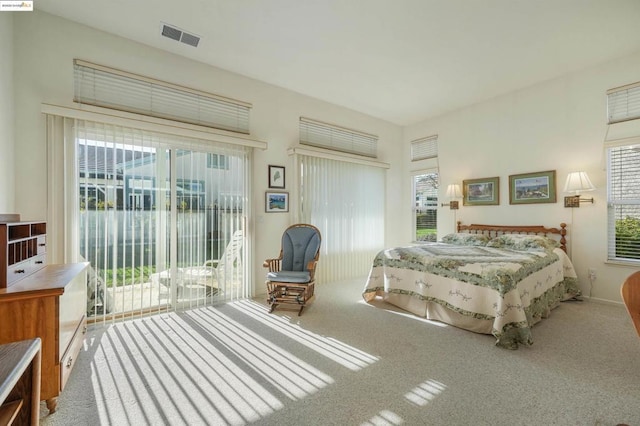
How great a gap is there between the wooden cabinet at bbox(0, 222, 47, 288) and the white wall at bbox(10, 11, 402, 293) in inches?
29.5

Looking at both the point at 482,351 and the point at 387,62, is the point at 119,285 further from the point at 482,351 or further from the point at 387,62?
the point at 387,62

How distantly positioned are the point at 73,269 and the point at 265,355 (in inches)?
67.7

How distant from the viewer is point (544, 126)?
4.43 metres

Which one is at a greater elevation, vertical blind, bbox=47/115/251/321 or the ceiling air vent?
the ceiling air vent

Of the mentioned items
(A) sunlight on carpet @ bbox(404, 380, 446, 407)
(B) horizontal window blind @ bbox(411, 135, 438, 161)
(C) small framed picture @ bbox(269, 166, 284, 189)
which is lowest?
(A) sunlight on carpet @ bbox(404, 380, 446, 407)

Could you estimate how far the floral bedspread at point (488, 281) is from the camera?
8.91ft

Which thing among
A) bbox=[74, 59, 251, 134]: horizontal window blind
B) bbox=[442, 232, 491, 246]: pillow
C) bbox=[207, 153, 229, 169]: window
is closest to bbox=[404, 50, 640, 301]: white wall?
bbox=[442, 232, 491, 246]: pillow

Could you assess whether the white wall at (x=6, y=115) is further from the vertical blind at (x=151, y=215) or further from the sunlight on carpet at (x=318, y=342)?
the sunlight on carpet at (x=318, y=342)

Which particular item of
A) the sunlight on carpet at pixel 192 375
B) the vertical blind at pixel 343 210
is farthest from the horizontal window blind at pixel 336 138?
the sunlight on carpet at pixel 192 375

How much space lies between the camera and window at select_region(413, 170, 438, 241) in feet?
19.5


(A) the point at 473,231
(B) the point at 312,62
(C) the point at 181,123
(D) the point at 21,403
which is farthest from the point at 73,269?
(A) the point at 473,231

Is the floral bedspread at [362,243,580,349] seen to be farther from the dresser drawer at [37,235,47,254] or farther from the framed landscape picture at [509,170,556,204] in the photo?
the dresser drawer at [37,235,47,254]

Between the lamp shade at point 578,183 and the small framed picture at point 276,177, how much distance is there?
4.13 metres

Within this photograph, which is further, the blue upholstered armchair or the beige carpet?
the blue upholstered armchair
